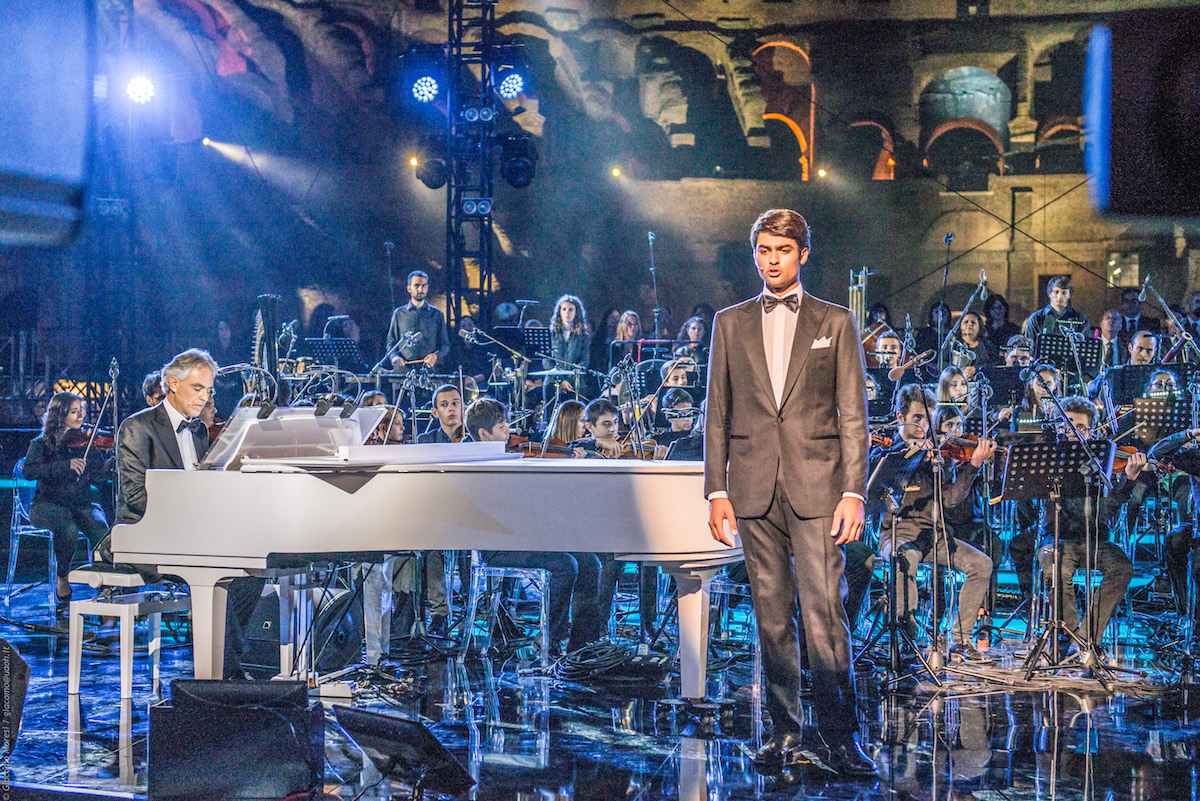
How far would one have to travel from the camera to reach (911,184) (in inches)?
566

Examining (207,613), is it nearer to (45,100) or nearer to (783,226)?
(783,226)

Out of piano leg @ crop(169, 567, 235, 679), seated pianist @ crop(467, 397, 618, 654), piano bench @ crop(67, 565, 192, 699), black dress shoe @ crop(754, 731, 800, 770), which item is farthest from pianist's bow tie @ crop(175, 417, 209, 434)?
black dress shoe @ crop(754, 731, 800, 770)

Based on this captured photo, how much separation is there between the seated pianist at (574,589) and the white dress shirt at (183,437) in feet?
4.41

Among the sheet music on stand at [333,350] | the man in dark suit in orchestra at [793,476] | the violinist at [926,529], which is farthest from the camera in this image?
the sheet music on stand at [333,350]

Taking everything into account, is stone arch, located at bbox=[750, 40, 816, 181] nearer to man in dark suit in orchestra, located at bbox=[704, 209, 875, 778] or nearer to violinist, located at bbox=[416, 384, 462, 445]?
violinist, located at bbox=[416, 384, 462, 445]

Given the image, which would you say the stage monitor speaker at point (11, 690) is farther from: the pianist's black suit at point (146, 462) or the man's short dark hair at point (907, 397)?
the man's short dark hair at point (907, 397)

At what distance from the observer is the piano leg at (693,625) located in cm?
390

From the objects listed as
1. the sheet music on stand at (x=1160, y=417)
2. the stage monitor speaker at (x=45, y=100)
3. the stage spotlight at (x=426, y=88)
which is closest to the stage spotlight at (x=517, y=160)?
the stage spotlight at (x=426, y=88)

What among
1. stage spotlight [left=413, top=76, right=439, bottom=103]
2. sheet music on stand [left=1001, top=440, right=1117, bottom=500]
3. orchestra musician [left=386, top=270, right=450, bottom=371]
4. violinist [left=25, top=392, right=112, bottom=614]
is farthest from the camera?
stage spotlight [left=413, top=76, right=439, bottom=103]

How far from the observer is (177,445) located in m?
4.41

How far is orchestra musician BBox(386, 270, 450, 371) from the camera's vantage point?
9.92 metres

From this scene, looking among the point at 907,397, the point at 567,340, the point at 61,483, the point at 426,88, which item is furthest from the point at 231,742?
the point at 426,88

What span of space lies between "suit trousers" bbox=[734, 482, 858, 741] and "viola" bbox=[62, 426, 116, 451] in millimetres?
4481

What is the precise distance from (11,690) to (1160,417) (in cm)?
526
